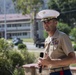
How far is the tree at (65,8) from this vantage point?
57.2 meters

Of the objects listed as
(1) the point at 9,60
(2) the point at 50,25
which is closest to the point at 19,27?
(1) the point at 9,60

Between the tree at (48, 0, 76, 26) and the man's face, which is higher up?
the man's face

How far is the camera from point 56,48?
3373 millimetres

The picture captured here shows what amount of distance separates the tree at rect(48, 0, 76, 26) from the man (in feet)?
174

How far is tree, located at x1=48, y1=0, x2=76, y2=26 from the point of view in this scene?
5719 cm

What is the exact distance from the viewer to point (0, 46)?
10.4 metres

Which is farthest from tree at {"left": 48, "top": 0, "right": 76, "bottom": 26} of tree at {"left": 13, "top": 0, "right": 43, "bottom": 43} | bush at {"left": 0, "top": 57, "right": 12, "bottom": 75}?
bush at {"left": 0, "top": 57, "right": 12, "bottom": 75}

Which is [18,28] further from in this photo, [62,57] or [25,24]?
[62,57]

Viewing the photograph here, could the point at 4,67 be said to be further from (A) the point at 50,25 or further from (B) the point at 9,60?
(A) the point at 50,25

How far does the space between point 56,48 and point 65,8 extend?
55187 mm

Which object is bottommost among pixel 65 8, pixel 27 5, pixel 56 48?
pixel 65 8

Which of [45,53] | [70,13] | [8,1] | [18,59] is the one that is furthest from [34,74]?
[8,1]

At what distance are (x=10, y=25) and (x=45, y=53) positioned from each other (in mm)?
73160

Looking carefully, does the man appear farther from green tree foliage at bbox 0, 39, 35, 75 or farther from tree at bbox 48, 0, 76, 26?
tree at bbox 48, 0, 76, 26
